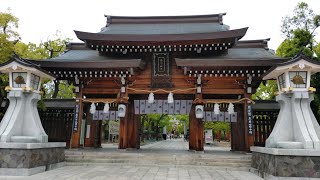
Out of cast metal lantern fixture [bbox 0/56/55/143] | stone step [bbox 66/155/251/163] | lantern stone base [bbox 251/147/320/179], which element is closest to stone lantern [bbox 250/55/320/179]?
lantern stone base [bbox 251/147/320/179]

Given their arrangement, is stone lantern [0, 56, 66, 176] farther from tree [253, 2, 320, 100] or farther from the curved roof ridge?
tree [253, 2, 320, 100]

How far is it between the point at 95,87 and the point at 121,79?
1873mm

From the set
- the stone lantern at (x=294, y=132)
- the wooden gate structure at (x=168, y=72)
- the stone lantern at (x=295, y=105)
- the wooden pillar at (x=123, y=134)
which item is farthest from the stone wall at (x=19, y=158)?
the stone lantern at (x=295, y=105)

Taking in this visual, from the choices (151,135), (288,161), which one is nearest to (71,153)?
(288,161)

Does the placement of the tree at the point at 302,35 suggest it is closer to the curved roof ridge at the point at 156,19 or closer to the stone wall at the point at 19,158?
the curved roof ridge at the point at 156,19

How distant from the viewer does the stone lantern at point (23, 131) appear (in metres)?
9.52

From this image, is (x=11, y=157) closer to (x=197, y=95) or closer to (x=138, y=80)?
(x=138, y=80)

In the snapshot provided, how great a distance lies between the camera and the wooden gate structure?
14047mm

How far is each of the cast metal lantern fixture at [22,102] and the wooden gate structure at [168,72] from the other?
3531 millimetres

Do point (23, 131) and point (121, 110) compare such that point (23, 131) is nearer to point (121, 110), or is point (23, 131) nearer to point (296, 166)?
point (121, 110)

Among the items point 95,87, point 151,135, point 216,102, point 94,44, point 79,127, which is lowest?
point 151,135

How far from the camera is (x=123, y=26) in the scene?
765 inches

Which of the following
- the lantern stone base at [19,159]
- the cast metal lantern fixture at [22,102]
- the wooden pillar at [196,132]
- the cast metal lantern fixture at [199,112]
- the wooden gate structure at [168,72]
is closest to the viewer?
the lantern stone base at [19,159]

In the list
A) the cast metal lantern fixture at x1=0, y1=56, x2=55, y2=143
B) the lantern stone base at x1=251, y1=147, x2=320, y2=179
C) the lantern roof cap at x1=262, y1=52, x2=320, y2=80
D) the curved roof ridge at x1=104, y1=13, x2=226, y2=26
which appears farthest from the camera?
the curved roof ridge at x1=104, y1=13, x2=226, y2=26
